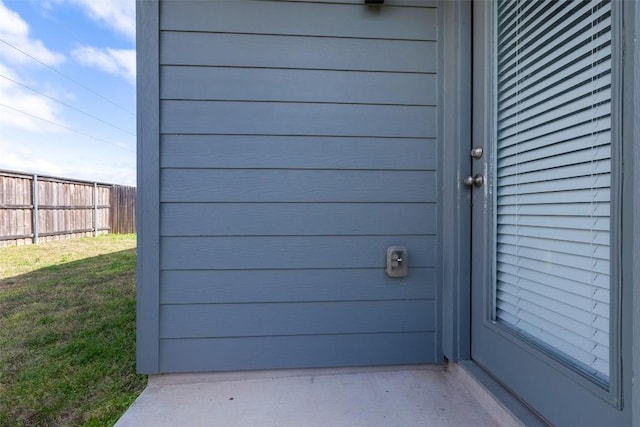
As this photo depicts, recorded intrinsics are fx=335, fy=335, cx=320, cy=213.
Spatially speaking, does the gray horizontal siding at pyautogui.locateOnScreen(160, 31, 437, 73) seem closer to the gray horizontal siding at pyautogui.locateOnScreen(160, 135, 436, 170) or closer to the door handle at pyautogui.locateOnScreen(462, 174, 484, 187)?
the gray horizontal siding at pyautogui.locateOnScreen(160, 135, 436, 170)

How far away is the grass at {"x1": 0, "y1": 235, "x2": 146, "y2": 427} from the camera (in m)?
1.31

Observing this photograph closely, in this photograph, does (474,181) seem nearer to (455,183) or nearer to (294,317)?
(455,183)

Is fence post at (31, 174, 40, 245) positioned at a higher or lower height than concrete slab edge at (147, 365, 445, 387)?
higher

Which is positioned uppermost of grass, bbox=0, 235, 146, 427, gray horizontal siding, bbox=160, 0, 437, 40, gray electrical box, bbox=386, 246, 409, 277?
gray horizontal siding, bbox=160, 0, 437, 40

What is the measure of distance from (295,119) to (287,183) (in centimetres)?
29

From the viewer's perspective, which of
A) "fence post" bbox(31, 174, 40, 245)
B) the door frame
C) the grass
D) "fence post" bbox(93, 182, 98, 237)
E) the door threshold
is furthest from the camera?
"fence post" bbox(93, 182, 98, 237)

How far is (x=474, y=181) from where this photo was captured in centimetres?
139

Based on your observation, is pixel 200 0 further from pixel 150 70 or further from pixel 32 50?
pixel 32 50

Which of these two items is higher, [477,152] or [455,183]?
[477,152]

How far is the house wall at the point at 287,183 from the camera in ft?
4.78

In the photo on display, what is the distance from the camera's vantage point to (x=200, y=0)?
146cm

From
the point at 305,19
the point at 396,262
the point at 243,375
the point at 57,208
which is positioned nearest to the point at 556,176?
the point at 396,262

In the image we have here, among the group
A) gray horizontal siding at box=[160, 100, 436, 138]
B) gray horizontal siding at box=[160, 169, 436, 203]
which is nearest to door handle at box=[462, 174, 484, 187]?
gray horizontal siding at box=[160, 169, 436, 203]

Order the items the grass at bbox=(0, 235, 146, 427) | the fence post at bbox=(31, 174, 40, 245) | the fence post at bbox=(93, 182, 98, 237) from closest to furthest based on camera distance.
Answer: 1. the grass at bbox=(0, 235, 146, 427)
2. the fence post at bbox=(31, 174, 40, 245)
3. the fence post at bbox=(93, 182, 98, 237)
